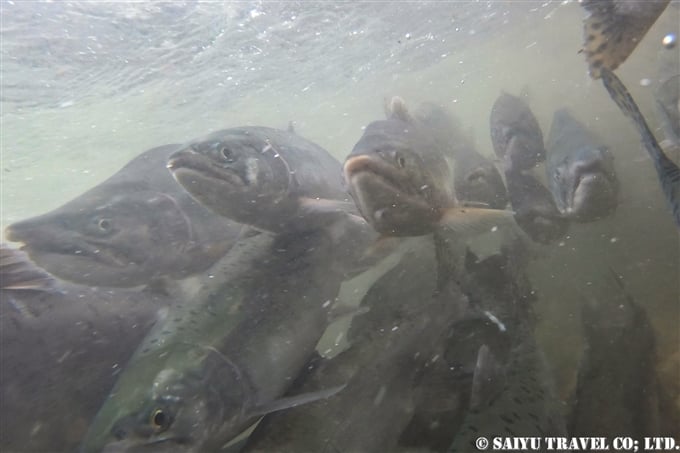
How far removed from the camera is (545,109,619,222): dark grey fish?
4.50 m

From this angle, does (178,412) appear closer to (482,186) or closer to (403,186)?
(403,186)

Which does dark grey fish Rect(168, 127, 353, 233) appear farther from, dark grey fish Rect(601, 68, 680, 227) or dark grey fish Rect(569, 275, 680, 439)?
dark grey fish Rect(569, 275, 680, 439)

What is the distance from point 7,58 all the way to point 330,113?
3057 cm

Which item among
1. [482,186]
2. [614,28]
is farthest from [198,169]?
[614,28]

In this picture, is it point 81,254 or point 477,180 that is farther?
point 477,180

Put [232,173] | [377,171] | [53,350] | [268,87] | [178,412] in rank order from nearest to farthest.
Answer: [178,412] → [377,171] → [53,350] → [232,173] → [268,87]

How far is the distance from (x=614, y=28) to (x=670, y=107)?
3.85 m

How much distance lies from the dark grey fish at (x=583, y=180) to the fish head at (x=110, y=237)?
14.4 feet

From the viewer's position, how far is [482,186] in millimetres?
5770

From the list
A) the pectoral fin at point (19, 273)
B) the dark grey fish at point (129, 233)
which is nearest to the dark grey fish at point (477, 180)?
the dark grey fish at point (129, 233)

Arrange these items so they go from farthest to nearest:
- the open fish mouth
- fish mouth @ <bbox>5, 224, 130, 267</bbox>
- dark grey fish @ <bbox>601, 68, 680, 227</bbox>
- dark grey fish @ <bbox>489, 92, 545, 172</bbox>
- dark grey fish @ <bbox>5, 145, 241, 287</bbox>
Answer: dark grey fish @ <bbox>489, 92, 545, 172</bbox>
dark grey fish @ <bbox>5, 145, 241, 287</bbox>
fish mouth @ <bbox>5, 224, 130, 267</bbox>
the open fish mouth
dark grey fish @ <bbox>601, 68, 680, 227</bbox>

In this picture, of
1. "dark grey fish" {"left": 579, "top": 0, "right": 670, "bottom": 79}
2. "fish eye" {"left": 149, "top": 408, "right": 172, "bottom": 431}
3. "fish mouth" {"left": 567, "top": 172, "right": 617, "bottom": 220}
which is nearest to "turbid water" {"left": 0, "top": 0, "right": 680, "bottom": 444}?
"fish mouth" {"left": 567, "top": 172, "right": 617, "bottom": 220}

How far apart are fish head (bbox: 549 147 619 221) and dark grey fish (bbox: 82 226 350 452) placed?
9.26ft

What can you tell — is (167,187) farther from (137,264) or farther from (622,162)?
(622,162)
